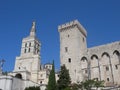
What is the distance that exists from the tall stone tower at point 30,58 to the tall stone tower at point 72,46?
40.6 feet

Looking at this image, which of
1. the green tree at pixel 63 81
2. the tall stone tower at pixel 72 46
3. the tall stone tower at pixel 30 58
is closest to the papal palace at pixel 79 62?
the tall stone tower at pixel 72 46

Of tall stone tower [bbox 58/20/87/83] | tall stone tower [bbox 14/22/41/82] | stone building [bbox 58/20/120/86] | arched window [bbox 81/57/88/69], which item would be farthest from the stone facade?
arched window [bbox 81/57/88/69]

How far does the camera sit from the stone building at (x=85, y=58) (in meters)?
44.8

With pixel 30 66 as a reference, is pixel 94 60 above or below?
below

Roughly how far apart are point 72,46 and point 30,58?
57.5ft

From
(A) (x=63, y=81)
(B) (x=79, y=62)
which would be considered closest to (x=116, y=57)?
(B) (x=79, y=62)

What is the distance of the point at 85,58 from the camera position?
48.8 metres

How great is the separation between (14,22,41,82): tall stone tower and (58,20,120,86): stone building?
488 inches

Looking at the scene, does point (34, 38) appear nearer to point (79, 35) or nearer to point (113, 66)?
point (79, 35)

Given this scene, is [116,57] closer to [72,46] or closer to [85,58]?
[85,58]

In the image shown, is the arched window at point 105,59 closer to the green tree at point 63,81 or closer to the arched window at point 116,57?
the arched window at point 116,57

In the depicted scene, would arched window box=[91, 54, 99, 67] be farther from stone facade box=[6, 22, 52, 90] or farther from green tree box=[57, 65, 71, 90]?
stone facade box=[6, 22, 52, 90]

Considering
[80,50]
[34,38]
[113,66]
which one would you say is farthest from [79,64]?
[34,38]

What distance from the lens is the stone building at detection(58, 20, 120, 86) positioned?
44.8 metres
